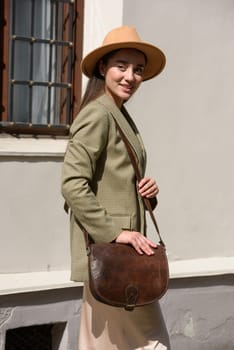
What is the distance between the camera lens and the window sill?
4102 millimetres

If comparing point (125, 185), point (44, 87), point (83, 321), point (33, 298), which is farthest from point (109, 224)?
point (44, 87)

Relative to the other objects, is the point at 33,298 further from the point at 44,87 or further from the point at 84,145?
the point at 84,145

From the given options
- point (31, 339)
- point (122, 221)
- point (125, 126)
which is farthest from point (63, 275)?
point (125, 126)

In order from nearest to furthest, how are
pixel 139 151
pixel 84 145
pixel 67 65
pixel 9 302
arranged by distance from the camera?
1. pixel 84 145
2. pixel 139 151
3. pixel 9 302
4. pixel 67 65

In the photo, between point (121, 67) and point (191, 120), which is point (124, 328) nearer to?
point (121, 67)

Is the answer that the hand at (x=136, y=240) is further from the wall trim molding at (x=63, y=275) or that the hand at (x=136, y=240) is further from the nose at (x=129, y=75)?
the wall trim molding at (x=63, y=275)

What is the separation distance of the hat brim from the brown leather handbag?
672 mm

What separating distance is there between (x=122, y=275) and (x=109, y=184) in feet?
1.20

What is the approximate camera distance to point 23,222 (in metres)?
4.18

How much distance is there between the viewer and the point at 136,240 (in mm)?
2748

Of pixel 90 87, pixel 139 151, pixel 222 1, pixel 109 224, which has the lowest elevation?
pixel 109 224

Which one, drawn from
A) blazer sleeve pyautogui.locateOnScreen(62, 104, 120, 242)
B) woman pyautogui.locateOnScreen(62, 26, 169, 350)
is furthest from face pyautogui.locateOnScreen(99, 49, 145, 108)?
blazer sleeve pyautogui.locateOnScreen(62, 104, 120, 242)

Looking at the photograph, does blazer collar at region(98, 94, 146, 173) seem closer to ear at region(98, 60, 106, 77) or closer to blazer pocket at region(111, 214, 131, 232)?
ear at region(98, 60, 106, 77)

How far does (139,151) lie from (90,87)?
0.34 metres
